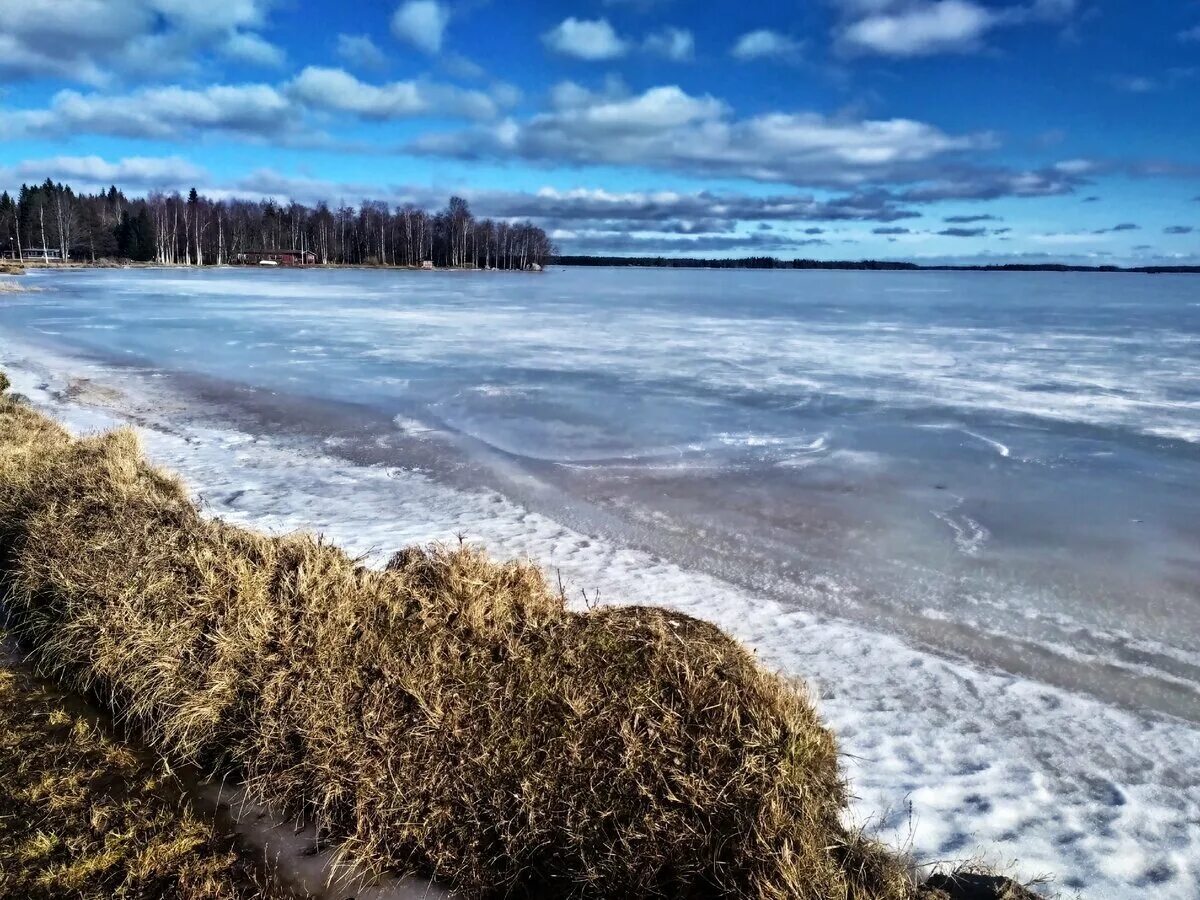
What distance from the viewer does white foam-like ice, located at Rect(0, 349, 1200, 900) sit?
317 centimetres

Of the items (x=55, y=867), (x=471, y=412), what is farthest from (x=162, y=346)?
(x=55, y=867)

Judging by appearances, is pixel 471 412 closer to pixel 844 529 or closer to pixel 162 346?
pixel 844 529

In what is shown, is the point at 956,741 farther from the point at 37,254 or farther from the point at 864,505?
the point at 37,254

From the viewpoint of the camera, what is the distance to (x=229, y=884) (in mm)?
2895

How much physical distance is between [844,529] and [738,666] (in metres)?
2.98

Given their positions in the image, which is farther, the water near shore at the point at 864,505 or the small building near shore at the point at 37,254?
the small building near shore at the point at 37,254

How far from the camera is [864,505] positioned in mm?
7082

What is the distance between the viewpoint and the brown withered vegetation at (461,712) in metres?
2.98

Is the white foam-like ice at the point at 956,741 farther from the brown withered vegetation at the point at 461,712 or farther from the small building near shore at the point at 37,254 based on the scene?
the small building near shore at the point at 37,254

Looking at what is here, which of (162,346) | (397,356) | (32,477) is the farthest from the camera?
(162,346)

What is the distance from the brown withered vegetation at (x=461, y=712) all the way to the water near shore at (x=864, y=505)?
0.68 m

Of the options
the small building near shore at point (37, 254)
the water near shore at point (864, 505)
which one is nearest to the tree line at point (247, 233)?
the small building near shore at point (37, 254)

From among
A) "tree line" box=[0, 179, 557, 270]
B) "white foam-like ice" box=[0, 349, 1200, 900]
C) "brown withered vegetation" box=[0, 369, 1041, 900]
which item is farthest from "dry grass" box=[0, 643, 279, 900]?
"tree line" box=[0, 179, 557, 270]

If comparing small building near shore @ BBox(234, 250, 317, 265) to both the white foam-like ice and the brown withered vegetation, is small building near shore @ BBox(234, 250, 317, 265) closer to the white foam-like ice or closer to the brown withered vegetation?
the white foam-like ice
